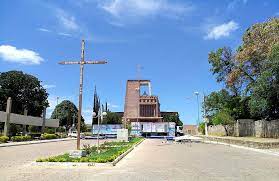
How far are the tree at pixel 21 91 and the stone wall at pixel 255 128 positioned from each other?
47399 millimetres

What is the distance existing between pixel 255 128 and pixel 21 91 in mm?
57054

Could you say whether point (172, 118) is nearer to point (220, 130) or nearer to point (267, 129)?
point (220, 130)

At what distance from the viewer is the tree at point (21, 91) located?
84.9 metres

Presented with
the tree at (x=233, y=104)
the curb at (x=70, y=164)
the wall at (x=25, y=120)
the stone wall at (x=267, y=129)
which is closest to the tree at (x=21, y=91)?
the wall at (x=25, y=120)

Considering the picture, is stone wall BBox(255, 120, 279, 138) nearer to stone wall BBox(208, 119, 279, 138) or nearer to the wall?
stone wall BBox(208, 119, 279, 138)

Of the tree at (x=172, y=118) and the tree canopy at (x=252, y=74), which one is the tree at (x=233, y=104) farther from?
the tree at (x=172, y=118)

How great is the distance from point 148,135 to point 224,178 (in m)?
63.2

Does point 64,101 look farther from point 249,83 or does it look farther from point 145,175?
point 145,175

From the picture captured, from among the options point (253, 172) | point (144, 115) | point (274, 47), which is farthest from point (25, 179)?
point (144, 115)

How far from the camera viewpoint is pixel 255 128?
48.7 m

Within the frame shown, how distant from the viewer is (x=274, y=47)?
1417 inches

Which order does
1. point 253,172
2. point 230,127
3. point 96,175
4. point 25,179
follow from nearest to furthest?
point 25,179
point 96,175
point 253,172
point 230,127

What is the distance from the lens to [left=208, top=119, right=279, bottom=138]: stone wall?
4246 cm

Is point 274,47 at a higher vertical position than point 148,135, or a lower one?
higher
